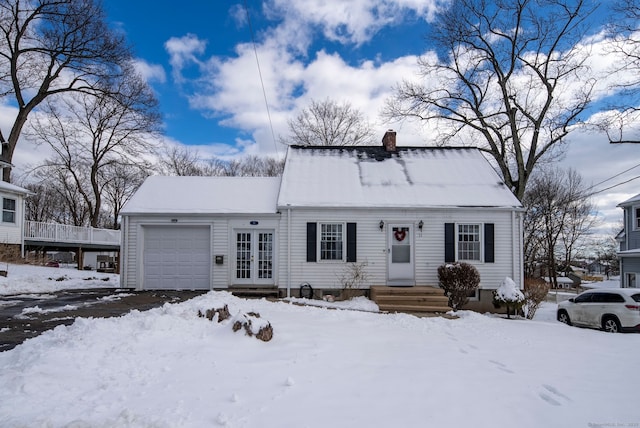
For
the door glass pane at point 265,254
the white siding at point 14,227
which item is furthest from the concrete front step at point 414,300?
the white siding at point 14,227

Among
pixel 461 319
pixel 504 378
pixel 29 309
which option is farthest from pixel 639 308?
pixel 29 309

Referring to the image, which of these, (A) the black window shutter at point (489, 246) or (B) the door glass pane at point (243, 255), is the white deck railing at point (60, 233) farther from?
(A) the black window shutter at point (489, 246)

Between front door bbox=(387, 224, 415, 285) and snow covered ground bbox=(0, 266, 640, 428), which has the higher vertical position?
front door bbox=(387, 224, 415, 285)

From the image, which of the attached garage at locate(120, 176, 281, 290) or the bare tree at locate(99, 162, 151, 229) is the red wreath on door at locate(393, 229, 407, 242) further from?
the bare tree at locate(99, 162, 151, 229)

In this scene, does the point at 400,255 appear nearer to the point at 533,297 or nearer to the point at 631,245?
the point at 533,297

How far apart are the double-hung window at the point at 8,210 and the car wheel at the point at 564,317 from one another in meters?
25.7

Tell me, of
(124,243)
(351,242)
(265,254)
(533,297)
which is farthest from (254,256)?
(533,297)

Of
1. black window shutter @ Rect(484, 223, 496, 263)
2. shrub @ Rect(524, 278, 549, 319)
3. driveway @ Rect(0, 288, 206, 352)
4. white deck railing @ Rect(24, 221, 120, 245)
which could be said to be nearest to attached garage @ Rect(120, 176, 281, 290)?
driveway @ Rect(0, 288, 206, 352)

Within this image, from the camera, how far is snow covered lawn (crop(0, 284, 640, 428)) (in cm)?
385

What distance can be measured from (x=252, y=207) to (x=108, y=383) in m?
9.52

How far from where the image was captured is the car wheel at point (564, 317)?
1276 cm

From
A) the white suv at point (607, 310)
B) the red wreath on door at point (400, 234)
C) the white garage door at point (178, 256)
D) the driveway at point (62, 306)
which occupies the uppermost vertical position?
the red wreath on door at point (400, 234)

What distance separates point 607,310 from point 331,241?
325 inches

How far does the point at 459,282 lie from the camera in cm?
1233
